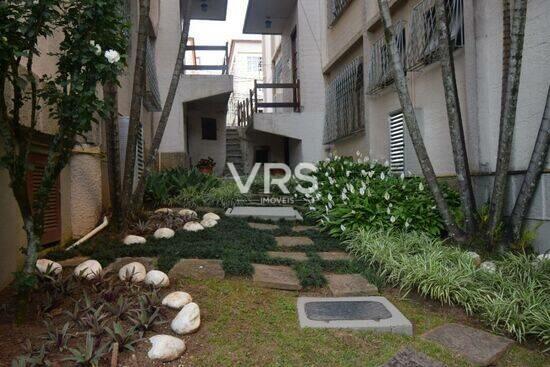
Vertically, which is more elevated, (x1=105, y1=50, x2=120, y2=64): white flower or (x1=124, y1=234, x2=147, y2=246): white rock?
(x1=105, y1=50, x2=120, y2=64): white flower

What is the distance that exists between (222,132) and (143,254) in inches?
397

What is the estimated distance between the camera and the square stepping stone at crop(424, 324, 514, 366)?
90.1 inches

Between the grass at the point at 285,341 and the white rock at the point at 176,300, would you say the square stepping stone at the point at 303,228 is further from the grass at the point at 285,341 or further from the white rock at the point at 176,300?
the white rock at the point at 176,300

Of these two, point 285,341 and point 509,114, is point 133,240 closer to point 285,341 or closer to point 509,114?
point 285,341

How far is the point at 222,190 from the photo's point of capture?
7.00 m

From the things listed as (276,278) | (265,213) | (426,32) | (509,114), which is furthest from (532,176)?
(265,213)

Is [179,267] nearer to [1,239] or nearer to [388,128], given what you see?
[1,239]

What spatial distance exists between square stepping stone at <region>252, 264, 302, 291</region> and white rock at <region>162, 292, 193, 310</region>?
0.67 metres

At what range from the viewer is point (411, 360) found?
2.22 metres

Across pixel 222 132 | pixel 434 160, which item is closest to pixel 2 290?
pixel 434 160

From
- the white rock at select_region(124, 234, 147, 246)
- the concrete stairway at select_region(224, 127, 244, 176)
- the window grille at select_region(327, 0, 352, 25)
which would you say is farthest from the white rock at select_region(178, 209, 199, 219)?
the concrete stairway at select_region(224, 127, 244, 176)

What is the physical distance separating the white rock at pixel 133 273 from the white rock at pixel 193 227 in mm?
1780

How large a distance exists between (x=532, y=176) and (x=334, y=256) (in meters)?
1.96

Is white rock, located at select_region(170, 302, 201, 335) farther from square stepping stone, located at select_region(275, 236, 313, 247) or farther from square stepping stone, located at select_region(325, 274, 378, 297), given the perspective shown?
square stepping stone, located at select_region(275, 236, 313, 247)
